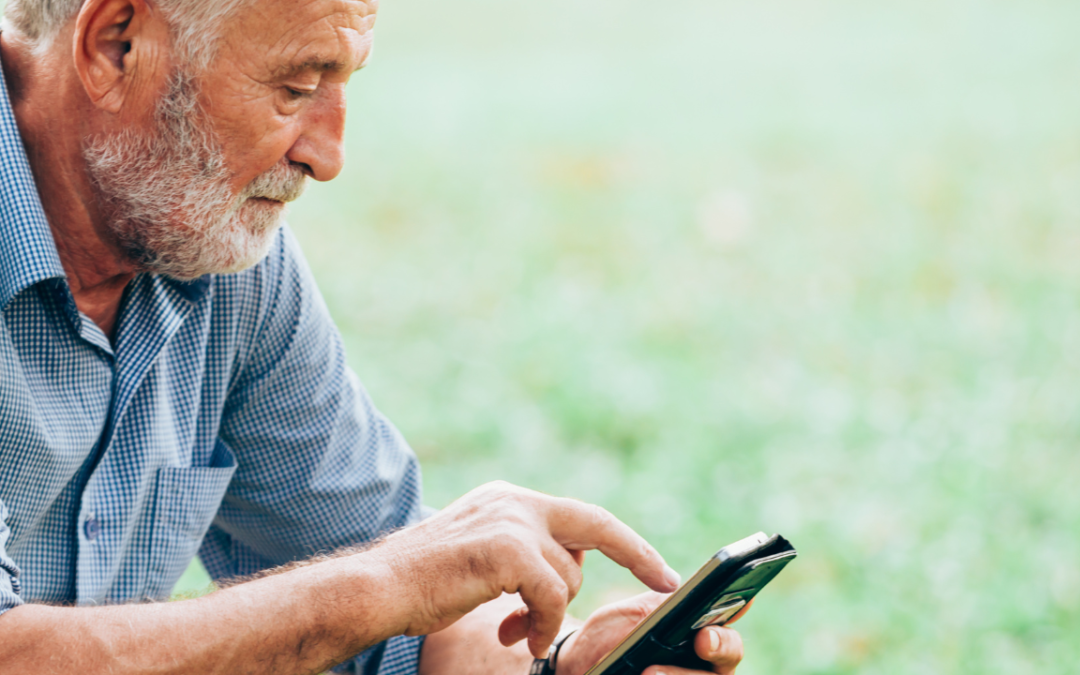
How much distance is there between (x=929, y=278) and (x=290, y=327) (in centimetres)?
390

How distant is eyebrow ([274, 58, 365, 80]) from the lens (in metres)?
1.57

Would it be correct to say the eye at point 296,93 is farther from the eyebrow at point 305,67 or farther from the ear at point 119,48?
the ear at point 119,48

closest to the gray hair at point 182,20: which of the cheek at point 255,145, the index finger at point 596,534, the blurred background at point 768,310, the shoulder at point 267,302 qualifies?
the cheek at point 255,145

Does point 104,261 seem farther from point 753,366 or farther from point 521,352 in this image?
point 753,366

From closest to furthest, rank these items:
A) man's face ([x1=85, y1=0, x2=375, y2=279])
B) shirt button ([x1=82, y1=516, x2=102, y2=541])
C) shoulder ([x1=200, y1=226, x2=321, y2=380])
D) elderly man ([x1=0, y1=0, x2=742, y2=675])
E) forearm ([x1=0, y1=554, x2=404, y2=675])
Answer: forearm ([x1=0, y1=554, x2=404, y2=675]), elderly man ([x1=0, y1=0, x2=742, y2=675]), man's face ([x1=85, y1=0, x2=375, y2=279]), shirt button ([x1=82, y1=516, x2=102, y2=541]), shoulder ([x1=200, y1=226, x2=321, y2=380])

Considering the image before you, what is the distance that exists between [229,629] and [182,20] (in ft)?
2.73

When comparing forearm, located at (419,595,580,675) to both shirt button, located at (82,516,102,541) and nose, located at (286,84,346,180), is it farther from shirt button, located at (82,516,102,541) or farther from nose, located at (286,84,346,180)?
nose, located at (286,84,346,180)

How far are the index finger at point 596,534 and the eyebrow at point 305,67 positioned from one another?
0.71 metres

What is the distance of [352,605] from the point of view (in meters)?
1.45

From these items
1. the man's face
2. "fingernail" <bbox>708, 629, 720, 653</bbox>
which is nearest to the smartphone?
"fingernail" <bbox>708, 629, 720, 653</bbox>

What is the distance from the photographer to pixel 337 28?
62.4 inches

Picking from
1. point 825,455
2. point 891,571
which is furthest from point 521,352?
point 891,571

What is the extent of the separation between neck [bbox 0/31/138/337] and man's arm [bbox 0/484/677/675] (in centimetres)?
56

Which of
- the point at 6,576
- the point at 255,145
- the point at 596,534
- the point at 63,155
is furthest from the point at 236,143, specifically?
the point at 596,534
